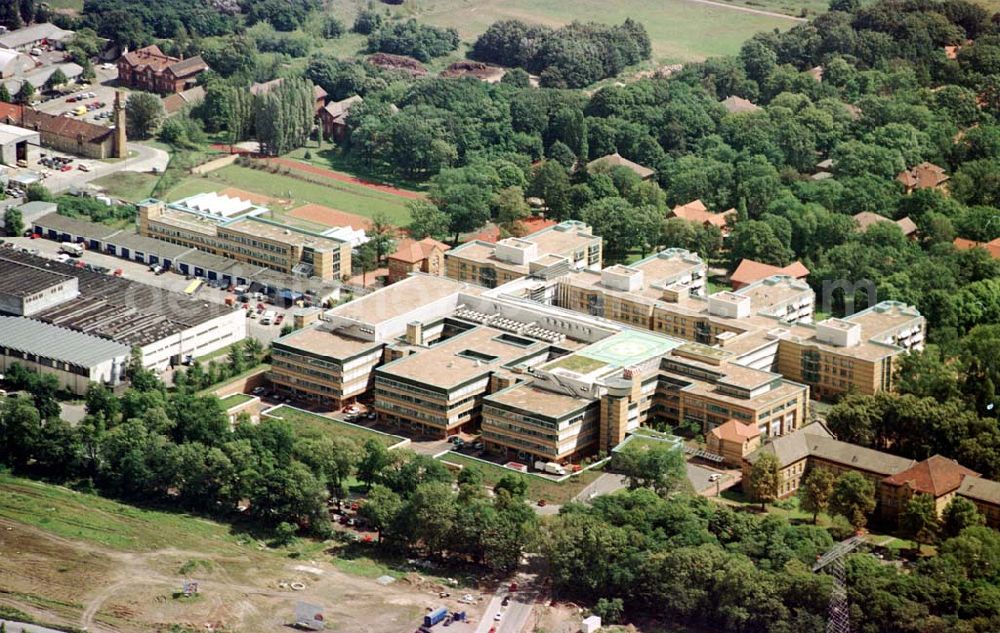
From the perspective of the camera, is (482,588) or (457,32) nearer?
(482,588)

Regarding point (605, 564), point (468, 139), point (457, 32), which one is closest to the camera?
point (605, 564)

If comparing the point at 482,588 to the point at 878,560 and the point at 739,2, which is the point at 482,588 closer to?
the point at 878,560

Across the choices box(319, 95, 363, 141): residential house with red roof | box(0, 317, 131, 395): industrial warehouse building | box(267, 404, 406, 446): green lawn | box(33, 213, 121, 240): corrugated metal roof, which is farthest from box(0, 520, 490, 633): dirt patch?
box(319, 95, 363, 141): residential house with red roof

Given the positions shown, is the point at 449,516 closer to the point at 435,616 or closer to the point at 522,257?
the point at 435,616

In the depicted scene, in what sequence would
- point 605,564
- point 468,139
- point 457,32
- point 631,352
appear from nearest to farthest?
1. point 605,564
2. point 631,352
3. point 468,139
4. point 457,32

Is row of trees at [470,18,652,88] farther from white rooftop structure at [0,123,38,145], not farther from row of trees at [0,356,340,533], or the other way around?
row of trees at [0,356,340,533]

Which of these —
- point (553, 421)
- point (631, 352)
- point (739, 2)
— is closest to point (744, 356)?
point (631, 352)

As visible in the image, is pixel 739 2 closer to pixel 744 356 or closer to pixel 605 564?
pixel 744 356
